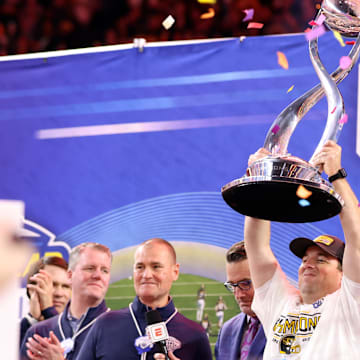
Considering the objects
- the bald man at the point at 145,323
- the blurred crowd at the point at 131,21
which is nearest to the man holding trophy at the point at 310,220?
the bald man at the point at 145,323

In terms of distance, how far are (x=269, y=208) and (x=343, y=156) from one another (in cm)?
102

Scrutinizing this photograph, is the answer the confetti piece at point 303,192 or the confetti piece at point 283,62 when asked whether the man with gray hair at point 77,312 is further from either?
the confetti piece at point 303,192

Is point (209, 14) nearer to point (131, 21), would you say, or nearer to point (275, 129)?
point (131, 21)

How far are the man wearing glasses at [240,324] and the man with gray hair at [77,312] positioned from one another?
53 centimetres

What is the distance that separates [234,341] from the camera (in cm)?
268

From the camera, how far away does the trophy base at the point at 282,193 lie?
1.66 metres

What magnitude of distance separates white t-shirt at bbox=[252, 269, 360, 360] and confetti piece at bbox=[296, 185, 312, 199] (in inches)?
22.0

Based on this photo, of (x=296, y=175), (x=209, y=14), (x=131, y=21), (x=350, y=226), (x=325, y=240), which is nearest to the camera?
(x=296, y=175)

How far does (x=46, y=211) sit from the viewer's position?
3125 mm

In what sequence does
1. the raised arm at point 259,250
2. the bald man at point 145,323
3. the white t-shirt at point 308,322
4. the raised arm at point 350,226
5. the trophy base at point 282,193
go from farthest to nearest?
the bald man at point 145,323 → the raised arm at point 259,250 → the white t-shirt at point 308,322 → the raised arm at point 350,226 → the trophy base at point 282,193

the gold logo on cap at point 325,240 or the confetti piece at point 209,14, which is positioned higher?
the confetti piece at point 209,14

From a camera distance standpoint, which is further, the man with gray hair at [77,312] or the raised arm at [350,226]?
the man with gray hair at [77,312]

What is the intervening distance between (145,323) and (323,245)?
0.79 meters

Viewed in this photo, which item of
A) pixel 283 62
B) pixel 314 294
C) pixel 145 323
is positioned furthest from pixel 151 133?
pixel 314 294
